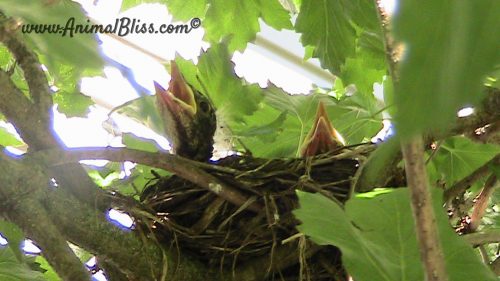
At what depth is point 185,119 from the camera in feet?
3.77

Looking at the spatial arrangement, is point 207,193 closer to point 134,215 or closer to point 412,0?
point 134,215

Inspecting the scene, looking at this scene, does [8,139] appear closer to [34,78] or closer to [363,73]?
[34,78]

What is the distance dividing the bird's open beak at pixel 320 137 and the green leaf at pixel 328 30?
0.29m

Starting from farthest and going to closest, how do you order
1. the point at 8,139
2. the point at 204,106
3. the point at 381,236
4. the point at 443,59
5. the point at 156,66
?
the point at 156,66 < the point at 204,106 < the point at 8,139 < the point at 381,236 < the point at 443,59

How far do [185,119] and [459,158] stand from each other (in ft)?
1.67

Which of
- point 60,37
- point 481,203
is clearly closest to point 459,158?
point 481,203

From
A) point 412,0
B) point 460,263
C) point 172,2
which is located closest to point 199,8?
point 172,2

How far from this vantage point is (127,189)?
3.10 ft

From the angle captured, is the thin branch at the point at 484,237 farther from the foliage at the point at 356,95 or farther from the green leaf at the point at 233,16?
the green leaf at the point at 233,16

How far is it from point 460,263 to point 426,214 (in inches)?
6.6

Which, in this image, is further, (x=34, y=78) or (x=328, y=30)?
(x=328, y=30)

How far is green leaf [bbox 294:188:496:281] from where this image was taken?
42 cm

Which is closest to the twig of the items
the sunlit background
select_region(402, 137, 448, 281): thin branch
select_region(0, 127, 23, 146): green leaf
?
the sunlit background

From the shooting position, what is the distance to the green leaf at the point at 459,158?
2.66 feet
